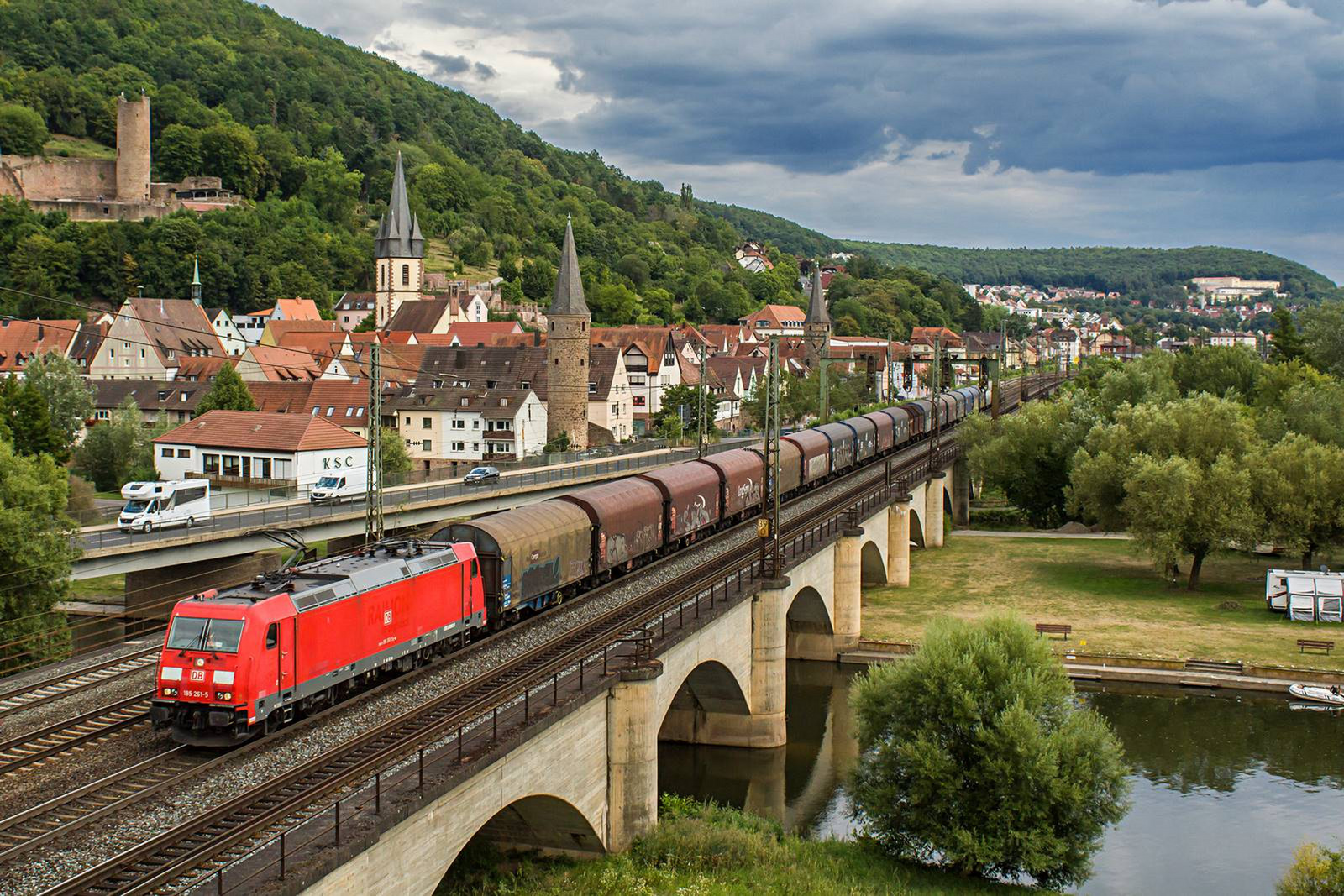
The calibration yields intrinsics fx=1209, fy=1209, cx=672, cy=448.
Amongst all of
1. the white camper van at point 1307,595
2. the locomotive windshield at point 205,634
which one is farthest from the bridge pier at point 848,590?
the locomotive windshield at point 205,634

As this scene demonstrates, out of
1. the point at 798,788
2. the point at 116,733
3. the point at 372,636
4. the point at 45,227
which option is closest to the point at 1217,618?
the point at 798,788

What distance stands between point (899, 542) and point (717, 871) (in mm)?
37588

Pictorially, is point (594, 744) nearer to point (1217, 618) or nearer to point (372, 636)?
point (372, 636)

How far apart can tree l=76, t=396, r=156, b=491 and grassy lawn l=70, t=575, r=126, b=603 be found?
51.0 ft

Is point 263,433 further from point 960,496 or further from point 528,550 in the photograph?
point 960,496

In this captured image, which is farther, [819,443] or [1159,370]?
[1159,370]

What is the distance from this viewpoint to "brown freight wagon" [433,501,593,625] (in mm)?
31016

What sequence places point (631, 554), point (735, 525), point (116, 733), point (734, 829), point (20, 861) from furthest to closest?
1. point (735, 525)
2. point (631, 554)
3. point (734, 829)
4. point (116, 733)
5. point (20, 861)

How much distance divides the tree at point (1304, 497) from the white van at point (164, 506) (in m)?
48.8

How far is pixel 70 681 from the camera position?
27219 mm

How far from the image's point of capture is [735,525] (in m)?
51.6

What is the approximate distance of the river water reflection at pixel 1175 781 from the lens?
30953 millimetres

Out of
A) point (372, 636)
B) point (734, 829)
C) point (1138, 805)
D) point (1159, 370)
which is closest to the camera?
point (372, 636)

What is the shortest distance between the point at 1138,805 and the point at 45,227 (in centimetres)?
17674
